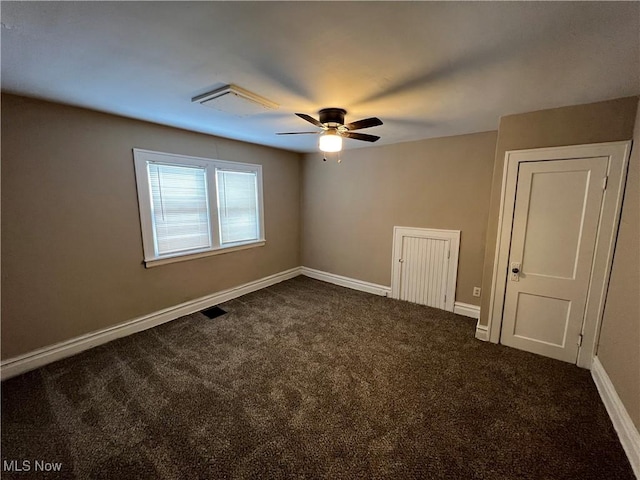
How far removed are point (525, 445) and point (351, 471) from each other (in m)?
1.14

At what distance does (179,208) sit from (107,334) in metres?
1.59

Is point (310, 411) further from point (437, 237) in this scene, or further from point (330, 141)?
point (437, 237)

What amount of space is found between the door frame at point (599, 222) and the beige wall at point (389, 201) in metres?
0.59

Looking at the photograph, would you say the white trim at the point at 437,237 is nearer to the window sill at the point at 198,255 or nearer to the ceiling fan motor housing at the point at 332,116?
the ceiling fan motor housing at the point at 332,116

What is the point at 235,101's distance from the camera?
212cm

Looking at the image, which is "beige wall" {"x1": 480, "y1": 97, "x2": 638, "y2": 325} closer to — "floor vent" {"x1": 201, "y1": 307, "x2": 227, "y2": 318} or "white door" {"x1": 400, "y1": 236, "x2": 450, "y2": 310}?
"white door" {"x1": 400, "y1": 236, "x2": 450, "y2": 310}

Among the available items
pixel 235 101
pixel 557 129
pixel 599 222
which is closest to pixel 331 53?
pixel 235 101

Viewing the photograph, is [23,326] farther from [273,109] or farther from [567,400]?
[567,400]

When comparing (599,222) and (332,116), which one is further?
(332,116)

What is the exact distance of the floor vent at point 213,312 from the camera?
345cm

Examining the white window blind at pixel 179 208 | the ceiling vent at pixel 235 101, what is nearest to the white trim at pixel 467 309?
the ceiling vent at pixel 235 101

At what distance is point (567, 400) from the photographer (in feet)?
6.58

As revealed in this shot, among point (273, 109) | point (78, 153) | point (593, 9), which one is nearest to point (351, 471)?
point (593, 9)

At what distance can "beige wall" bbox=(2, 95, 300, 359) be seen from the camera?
86.7 inches
